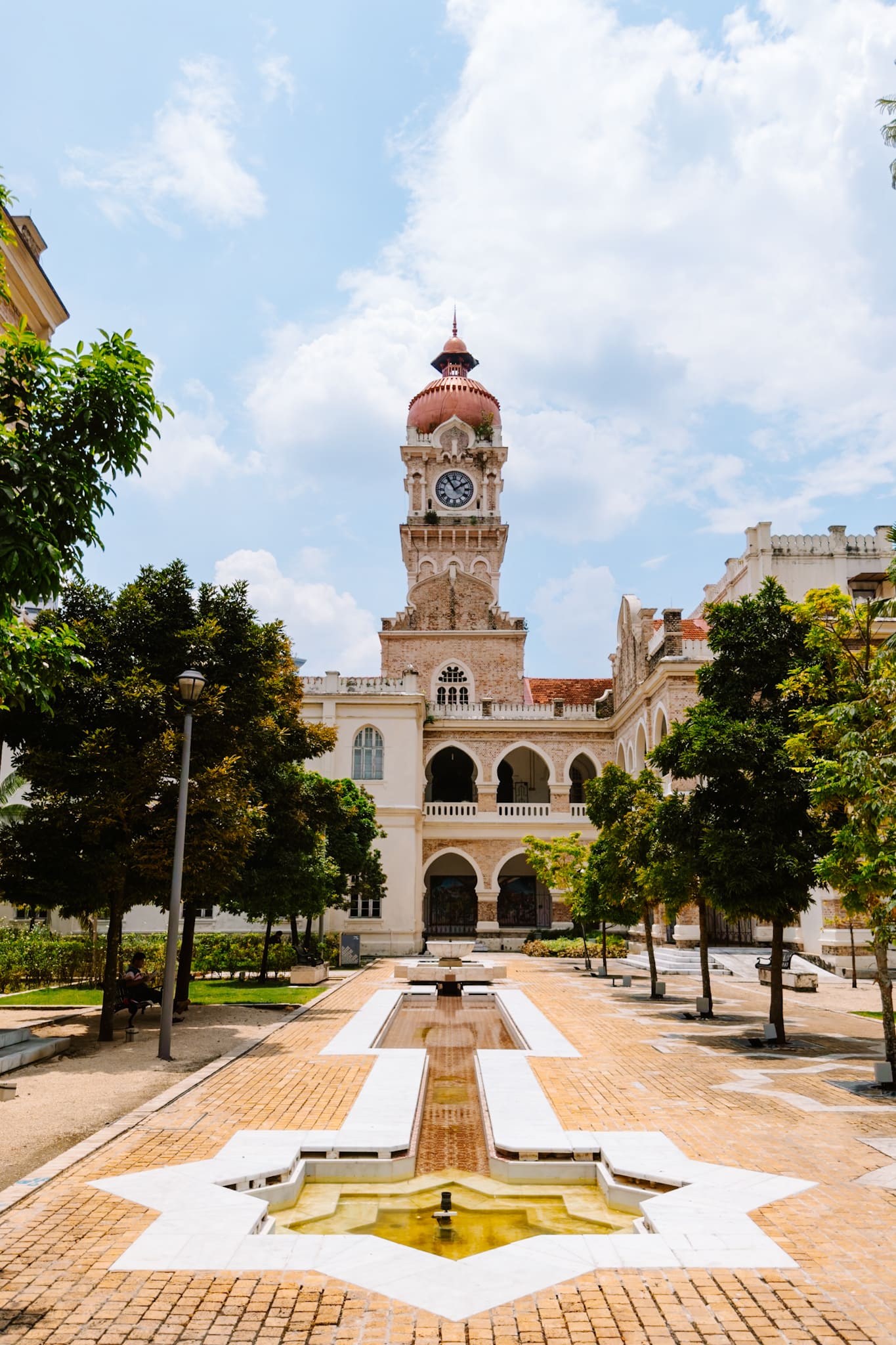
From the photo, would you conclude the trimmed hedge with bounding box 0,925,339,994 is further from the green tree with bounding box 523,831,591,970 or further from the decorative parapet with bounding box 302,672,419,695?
the decorative parapet with bounding box 302,672,419,695

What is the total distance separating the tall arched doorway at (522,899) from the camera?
41.5 m

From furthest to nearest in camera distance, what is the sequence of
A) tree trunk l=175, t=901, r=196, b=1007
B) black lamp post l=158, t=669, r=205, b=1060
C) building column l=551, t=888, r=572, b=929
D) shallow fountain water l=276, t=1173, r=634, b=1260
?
building column l=551, t=888, r=572, b=929, tree trunk l=175, t=901, r=196, b=1007, black lamp post l=158, t=669, r=205, b=1060, shallow fountain water l=276, t=1173, r=634, b=1260

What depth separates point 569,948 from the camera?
33469mm

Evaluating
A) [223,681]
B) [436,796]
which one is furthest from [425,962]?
[223,681]

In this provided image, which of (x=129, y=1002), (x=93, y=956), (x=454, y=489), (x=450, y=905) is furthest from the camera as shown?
(x=454, y=489)

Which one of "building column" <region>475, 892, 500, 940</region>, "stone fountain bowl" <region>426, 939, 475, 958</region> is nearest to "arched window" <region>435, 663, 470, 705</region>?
"building column" <region>475, 892, 500, 940</region>

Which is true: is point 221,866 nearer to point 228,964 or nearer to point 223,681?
point 223,681

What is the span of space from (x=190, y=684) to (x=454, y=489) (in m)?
39.5

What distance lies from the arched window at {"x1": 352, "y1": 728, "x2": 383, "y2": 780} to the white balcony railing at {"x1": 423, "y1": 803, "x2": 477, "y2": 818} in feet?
10.9

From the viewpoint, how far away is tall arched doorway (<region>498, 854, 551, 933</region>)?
41.5 m

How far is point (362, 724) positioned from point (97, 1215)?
3124 cm

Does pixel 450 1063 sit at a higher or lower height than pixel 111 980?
lower

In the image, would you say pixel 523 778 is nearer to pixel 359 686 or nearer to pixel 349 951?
pixel 359 686

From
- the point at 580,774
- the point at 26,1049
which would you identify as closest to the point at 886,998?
the point at 26,1049
